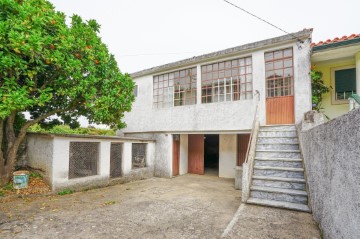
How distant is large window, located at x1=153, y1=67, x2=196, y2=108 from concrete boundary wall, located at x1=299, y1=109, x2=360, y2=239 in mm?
7253

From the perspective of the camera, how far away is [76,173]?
316 inches

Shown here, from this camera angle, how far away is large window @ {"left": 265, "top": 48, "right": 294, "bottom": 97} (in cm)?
817

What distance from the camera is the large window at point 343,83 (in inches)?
327

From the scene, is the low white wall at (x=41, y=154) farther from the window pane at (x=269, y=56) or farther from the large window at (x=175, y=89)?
the window pane at (x=269, y=56)

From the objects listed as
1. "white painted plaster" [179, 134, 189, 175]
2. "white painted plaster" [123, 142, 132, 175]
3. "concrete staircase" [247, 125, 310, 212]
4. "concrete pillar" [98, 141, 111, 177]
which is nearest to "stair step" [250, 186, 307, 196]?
"concrete staircase" [247, 125, 310, 212]

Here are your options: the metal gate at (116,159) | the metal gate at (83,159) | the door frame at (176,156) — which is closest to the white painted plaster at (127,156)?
the metal gate at (116,159)

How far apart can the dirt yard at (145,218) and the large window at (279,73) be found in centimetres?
464

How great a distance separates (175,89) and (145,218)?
7.56 metres

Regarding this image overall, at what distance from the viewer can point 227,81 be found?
965cm

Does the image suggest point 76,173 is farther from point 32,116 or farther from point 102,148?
point 32,116

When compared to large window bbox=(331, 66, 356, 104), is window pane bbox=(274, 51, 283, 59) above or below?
above

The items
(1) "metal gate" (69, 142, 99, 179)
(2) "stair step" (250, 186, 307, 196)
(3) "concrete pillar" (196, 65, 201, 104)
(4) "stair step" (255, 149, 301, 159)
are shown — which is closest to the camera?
(2) "stair step" (250, 186, 307, 196)

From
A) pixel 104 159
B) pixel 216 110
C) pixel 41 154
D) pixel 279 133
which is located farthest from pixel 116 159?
pixel 279 133

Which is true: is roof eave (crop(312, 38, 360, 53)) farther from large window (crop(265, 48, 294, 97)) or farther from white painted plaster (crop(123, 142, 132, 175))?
white painted plaster (crop(123, 142, 132, 175))
